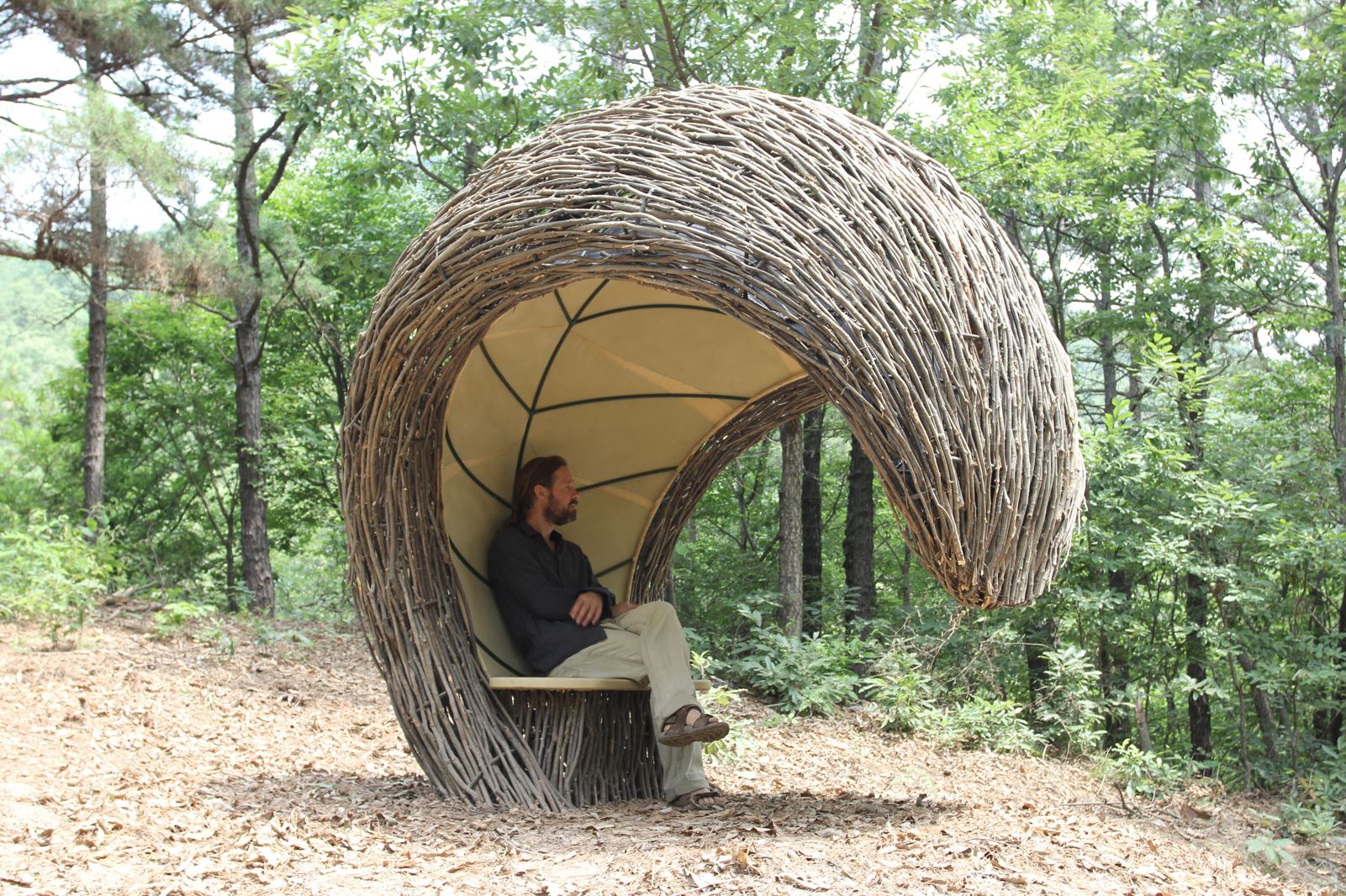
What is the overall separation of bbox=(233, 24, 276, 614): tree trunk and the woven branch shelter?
5.98 m

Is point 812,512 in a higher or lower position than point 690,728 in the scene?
higher

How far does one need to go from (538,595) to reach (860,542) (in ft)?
17.8

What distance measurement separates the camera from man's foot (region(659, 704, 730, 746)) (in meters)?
4.09

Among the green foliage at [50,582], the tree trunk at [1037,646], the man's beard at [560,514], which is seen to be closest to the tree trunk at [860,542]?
the tree trunk at [1037,646]

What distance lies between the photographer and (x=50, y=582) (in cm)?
718

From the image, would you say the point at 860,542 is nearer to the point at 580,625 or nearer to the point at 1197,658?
the point at 1197,658

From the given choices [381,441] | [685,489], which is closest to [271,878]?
[381,441]

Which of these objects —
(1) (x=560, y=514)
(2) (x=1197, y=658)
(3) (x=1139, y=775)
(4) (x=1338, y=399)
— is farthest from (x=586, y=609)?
(4) (x=1338, y=399)

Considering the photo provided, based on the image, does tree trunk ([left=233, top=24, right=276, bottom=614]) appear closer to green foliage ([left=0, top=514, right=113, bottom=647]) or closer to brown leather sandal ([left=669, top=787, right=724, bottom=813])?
green foliage ([left=0, top=514, right=113, bottom=647])

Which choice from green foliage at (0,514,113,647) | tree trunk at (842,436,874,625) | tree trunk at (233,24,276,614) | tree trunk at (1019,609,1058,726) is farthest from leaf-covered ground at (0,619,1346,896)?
tree trunk at (233,24,276,614)

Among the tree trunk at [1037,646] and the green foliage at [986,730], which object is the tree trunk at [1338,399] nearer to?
the tree trunk at [1037,646]

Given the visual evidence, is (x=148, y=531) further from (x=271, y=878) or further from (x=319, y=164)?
(x=271, y=878)

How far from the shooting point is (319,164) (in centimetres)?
1429

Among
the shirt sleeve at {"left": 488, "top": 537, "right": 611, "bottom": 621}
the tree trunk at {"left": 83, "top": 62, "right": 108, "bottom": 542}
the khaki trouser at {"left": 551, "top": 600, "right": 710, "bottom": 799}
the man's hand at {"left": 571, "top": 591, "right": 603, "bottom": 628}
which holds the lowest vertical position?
the khaki trouser at {"left": 551, "top": 600, "right": 710, "bottom": 799}
